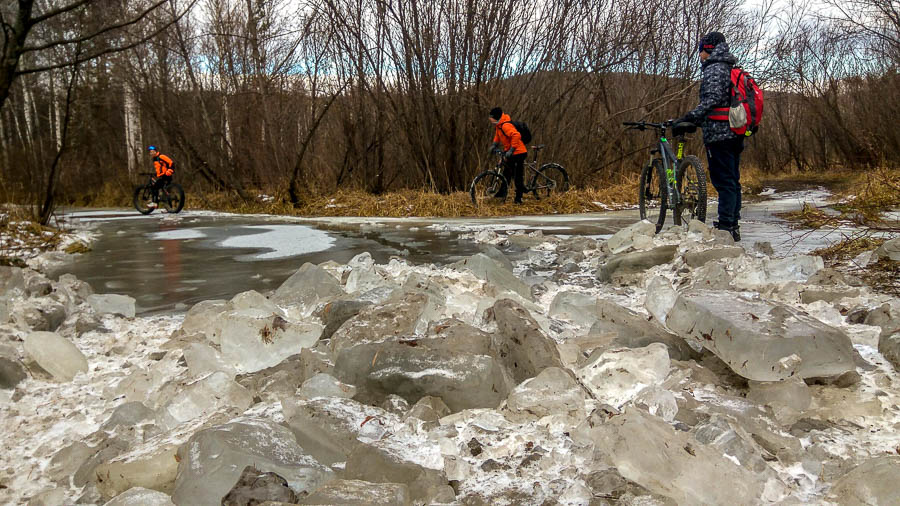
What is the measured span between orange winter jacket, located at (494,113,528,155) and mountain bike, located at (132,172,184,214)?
8527 millimetres

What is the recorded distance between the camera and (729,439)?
1473mm

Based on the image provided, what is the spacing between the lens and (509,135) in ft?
32.9

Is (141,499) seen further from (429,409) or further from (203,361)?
(203,361)

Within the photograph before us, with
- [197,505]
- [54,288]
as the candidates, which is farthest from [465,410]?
[54,288]

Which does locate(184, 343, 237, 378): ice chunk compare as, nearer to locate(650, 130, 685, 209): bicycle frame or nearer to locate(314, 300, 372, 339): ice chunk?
locate(314, 300, 372, 339): ice chunk

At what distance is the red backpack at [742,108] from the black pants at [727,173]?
0.17 meters

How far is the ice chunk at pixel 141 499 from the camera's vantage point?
1349 millimetres

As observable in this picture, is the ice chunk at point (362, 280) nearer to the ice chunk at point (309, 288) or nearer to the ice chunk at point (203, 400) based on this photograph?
the ice chunk at point (309, 288)

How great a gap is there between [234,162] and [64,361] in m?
13.4

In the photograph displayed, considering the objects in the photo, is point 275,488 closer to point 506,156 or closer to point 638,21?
point 506,156

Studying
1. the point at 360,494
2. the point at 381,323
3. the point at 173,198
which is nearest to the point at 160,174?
the point at 173,198

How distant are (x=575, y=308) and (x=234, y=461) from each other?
1.74 meters

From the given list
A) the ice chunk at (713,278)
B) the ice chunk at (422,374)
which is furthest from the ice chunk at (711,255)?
the ice chunk at (422,374)

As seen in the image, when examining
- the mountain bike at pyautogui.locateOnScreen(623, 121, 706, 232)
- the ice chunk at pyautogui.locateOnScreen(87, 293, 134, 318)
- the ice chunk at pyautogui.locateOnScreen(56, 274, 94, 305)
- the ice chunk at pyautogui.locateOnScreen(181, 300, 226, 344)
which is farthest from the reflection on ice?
the mountain bike at pyautogui.locateOnScreen(623, 121, 706, 232)
